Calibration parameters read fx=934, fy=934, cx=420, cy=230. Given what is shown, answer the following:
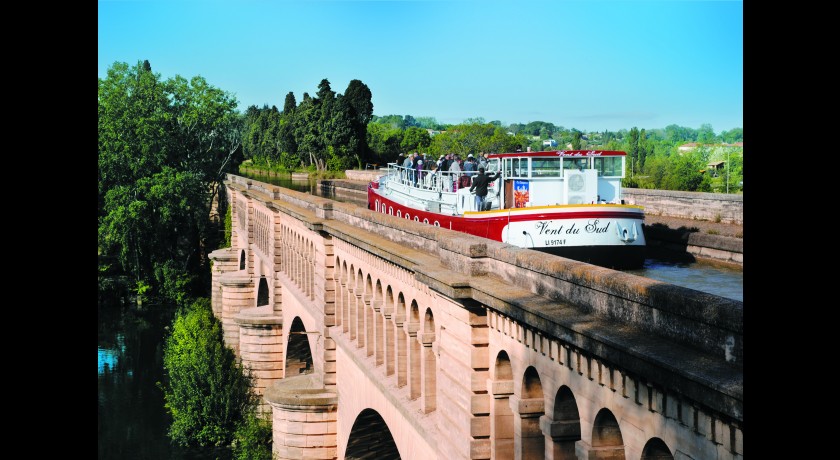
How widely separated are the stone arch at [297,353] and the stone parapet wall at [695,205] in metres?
14.4

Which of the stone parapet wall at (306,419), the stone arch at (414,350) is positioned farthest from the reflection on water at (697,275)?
the stone parapet wall at (306,419)

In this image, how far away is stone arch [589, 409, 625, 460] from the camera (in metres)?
8.20

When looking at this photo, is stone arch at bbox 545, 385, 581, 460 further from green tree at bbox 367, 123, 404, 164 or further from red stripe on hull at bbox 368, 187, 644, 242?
green tree at bbox 367, 123, 404, 164

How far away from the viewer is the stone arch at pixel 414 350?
53.4 feet

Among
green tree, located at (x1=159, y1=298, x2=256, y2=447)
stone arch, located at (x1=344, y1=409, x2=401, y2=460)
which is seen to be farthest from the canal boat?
green tree, located at (x1=159, y1=298, x2=256, y2=447)

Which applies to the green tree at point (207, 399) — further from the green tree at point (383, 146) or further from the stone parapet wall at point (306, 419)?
the green tree at point (383, 146)

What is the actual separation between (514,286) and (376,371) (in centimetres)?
881

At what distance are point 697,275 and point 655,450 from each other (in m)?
14.5

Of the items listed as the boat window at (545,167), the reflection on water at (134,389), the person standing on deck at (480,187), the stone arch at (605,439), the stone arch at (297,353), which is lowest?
the reflection on water at (134,389)

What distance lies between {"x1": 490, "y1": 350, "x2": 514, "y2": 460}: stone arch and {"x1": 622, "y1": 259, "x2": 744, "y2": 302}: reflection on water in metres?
7.21

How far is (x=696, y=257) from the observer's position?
24406 millimetres

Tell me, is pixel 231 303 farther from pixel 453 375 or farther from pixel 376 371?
pixel 453 375

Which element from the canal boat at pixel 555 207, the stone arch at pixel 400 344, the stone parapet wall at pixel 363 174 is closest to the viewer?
the stone arch at pixel 400 344
